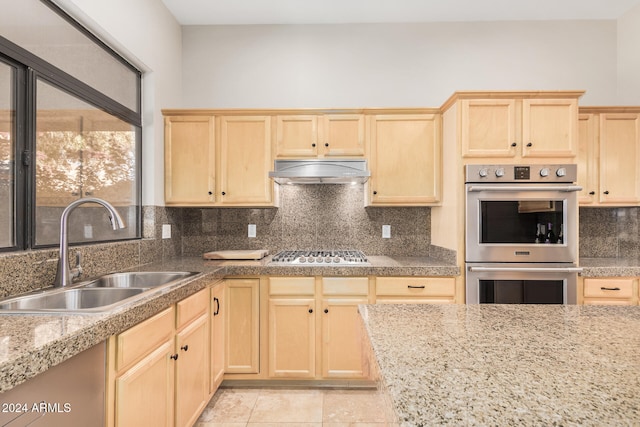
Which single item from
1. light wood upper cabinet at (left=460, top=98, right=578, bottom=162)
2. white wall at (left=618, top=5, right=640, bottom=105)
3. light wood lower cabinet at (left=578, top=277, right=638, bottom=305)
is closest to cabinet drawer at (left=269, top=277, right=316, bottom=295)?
light wood upper cabinet at (left=460, top=98, right=578, bottom=162)

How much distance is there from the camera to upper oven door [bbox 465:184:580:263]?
2447mm

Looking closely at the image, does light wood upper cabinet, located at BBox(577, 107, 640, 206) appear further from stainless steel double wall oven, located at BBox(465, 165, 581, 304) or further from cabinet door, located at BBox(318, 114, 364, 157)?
cabinet door, located at BBox(318, 114, 364, 157)

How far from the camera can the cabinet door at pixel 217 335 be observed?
2.29 meters

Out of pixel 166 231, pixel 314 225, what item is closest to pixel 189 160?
pixel 166 231

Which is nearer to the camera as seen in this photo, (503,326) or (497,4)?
(503,326)

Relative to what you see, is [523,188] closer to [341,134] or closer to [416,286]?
[416,286]

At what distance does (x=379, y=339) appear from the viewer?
0.93 metres

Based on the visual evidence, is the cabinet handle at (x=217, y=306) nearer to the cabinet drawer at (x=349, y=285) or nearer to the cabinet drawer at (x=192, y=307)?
the cabinet drawer at (x=192, y=307)

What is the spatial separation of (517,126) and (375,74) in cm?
134

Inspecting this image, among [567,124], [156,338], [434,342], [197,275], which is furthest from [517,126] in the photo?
[156,338]

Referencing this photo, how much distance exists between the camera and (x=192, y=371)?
76.9 inches

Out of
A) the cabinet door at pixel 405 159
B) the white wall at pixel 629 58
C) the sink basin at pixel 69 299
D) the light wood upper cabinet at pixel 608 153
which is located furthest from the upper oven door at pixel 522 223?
the sink basin at pixel 69 299

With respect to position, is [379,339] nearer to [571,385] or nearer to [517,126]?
[571,385]

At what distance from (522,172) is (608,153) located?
986 millimetres
